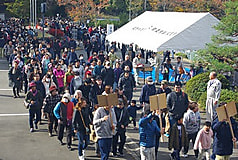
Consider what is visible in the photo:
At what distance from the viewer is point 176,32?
18.4 meters

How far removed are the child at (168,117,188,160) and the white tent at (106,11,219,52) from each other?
7379mm

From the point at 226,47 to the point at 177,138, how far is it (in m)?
5.89

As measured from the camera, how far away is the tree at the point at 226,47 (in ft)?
49.3

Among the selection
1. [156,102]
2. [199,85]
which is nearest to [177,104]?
[156,102]

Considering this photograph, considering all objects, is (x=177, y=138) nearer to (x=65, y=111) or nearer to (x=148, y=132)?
(x=148, y=132)

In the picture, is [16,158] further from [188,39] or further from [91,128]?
[188,39]

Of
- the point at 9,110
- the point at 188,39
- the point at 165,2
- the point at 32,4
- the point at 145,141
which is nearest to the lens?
the point at 145,141

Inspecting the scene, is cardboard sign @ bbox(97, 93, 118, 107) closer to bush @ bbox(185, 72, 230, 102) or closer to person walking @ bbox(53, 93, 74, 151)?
person walking @ bbox(53, 93, 74, 151)

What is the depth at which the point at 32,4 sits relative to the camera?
39.7m

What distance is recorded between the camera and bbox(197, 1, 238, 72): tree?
1502 cm

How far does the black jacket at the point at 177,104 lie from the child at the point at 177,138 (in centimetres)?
107

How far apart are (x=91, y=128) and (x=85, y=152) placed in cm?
79

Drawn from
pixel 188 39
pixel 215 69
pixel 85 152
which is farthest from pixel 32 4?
pixel 85 152

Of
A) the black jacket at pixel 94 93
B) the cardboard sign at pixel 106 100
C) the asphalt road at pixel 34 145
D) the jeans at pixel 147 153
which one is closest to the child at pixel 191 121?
the asphalt road at pixel 34 145
